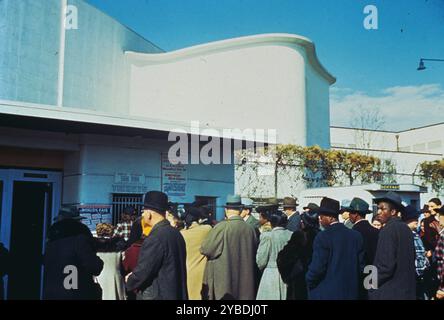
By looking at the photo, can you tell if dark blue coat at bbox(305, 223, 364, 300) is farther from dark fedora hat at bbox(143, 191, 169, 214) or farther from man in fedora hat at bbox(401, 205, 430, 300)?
dark fedora hat at bbox(143, 191, 169, 214)

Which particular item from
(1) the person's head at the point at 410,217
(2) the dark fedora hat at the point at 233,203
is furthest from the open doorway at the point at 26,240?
(1) the person's head at the point at 410,217

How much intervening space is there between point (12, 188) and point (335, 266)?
6.04 metres

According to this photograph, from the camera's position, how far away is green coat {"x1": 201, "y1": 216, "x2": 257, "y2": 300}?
6.04 metres

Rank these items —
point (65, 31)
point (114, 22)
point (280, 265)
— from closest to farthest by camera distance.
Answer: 1. point (280, 265)
2. point (65, 31)
3. point (114, 22)

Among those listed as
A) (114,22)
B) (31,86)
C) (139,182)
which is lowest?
(139,182)

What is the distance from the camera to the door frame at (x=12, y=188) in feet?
26.3

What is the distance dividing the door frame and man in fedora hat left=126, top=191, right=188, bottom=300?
4.58 m

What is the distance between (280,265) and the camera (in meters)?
5.85

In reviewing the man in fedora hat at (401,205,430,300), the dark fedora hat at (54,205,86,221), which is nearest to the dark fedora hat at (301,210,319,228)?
the man in fedora hat at (401,205,430,300)

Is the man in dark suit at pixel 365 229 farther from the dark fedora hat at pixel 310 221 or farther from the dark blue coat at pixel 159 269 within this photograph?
the dark blue coat at pixel 159 269

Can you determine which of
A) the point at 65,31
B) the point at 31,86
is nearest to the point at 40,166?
the point at 31,86

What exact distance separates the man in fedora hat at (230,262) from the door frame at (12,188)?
3.98m

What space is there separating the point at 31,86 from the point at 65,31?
2.94 metres
